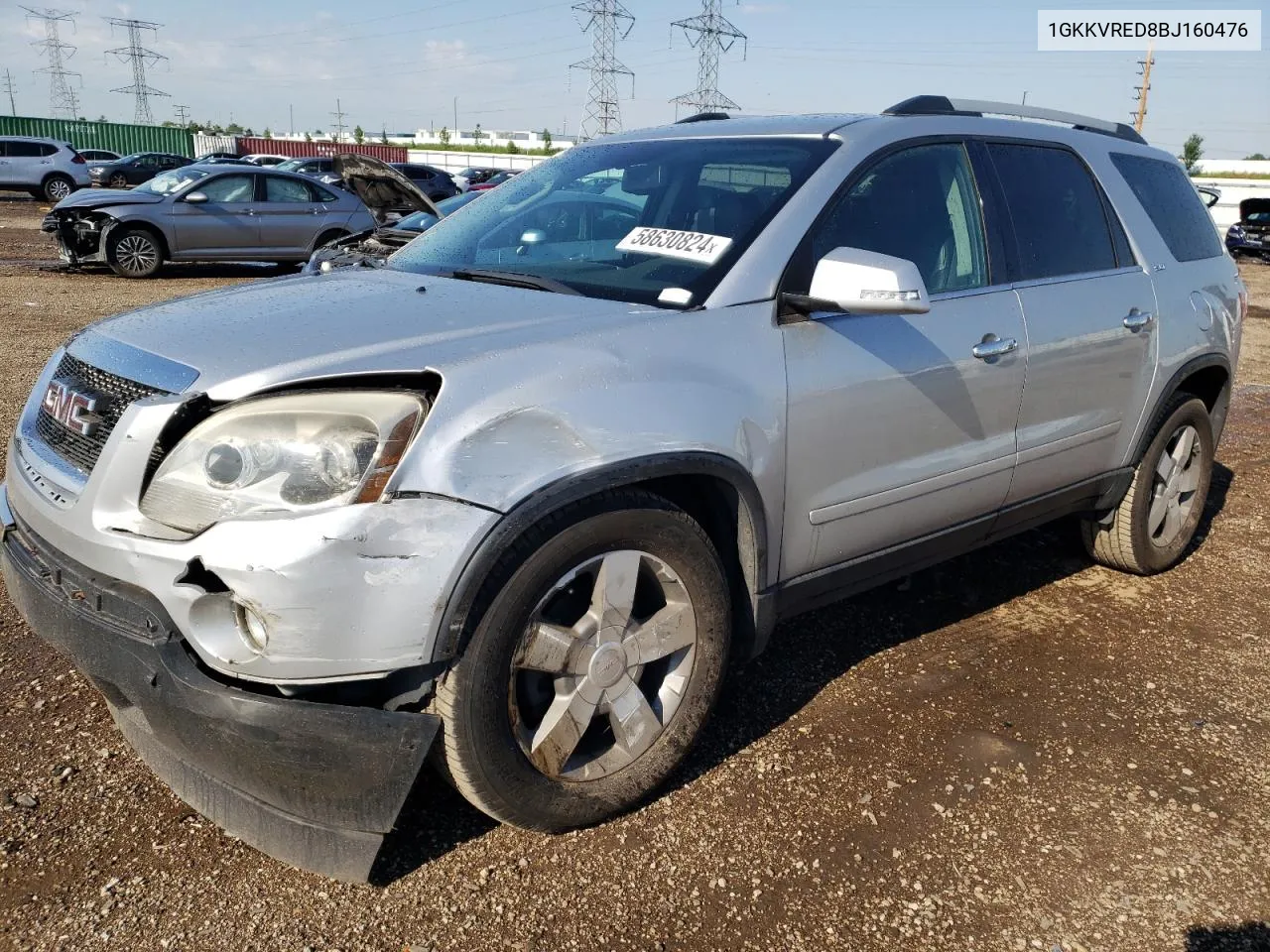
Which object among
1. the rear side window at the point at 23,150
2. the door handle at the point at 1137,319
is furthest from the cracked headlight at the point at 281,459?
the rear side window at the point at 23,150

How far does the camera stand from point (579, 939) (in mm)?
2273

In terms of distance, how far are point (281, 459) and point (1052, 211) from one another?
2.87 m

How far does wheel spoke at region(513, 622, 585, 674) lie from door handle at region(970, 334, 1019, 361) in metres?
1.61

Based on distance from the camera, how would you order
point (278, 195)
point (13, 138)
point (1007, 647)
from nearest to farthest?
point (1007, 647) < point (278, 195) < point (13, 138)

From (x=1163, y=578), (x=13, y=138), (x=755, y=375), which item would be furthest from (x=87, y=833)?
(x=13, y=138)

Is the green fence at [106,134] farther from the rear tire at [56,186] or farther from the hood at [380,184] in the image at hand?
the hood at [380,184]

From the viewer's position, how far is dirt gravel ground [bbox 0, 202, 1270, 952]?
2.31m

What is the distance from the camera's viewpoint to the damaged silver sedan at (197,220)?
13656 mm

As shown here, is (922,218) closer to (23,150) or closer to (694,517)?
(694,517)

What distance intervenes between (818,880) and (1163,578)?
2885 mm

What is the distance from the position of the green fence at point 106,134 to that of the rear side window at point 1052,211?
51434 mm

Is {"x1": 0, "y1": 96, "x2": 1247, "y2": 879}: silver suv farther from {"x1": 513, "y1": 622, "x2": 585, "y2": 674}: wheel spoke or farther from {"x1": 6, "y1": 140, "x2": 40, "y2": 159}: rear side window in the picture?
{"x1": 6, "y1": 140, "x2": 40, "y2": 159}: rear side window

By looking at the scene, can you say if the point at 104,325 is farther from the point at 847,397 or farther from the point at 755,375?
the point at 847,397

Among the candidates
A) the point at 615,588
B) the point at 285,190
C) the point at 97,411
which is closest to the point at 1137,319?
the point at 615,588
